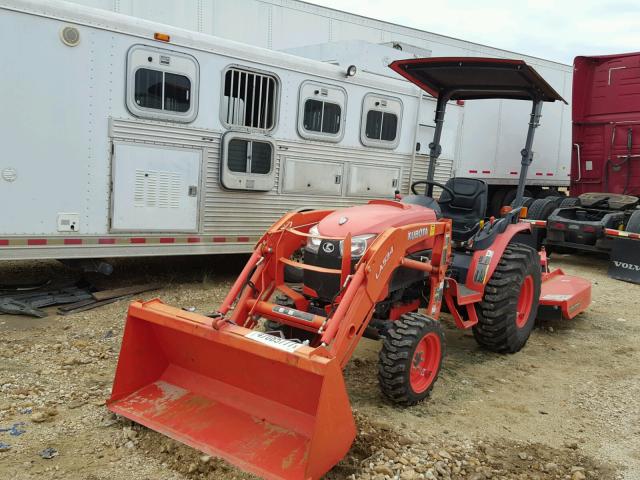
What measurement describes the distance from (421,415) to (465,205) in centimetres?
217

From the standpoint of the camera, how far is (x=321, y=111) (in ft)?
24.4

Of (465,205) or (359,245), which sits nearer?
(359,245)

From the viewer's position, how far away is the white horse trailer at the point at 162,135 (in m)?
5.59

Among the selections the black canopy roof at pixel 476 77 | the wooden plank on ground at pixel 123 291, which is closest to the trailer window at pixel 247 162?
the wooden plank on ground at pixel 123 291

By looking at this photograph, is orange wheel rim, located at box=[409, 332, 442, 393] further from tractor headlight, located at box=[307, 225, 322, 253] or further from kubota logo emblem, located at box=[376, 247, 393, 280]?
tractor headlight, located at box=[307, 225, 322, 253]

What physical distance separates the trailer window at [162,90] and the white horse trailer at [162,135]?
0.04ft

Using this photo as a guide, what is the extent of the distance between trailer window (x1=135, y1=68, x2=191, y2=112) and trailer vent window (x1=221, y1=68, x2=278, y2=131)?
18.9 inches

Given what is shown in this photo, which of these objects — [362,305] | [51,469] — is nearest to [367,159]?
[362,305]

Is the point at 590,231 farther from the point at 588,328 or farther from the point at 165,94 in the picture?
the point at 165,94

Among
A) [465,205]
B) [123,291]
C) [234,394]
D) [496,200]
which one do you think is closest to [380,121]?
[465,205]

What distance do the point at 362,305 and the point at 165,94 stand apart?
3865 mm

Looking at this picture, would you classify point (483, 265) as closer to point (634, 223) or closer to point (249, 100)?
point (249, 100)

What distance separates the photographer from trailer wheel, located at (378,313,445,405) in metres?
3.71

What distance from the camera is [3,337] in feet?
16.7
